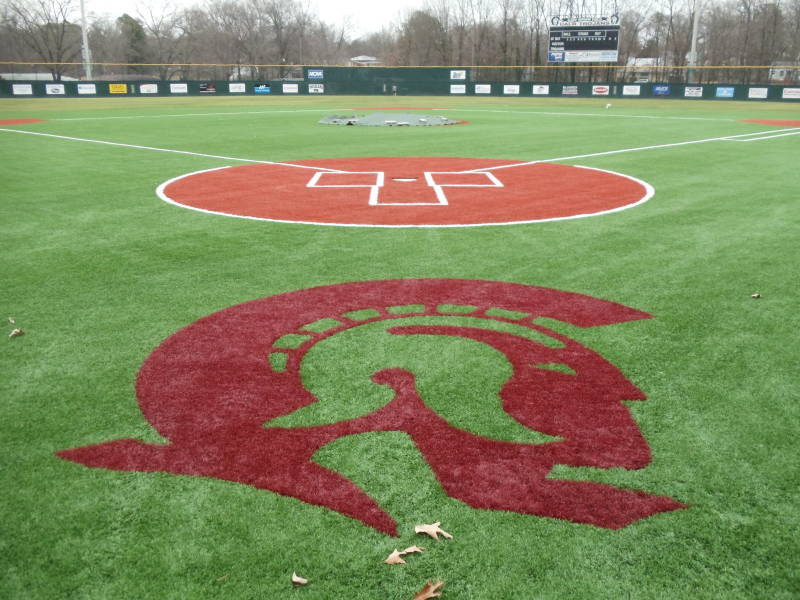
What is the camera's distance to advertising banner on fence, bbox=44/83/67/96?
40969 mm

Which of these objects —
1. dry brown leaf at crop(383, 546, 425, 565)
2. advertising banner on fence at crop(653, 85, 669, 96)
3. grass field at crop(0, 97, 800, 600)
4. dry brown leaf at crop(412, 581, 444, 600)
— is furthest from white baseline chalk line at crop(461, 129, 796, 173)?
advertising banner on fence at crop(653, 85, 669, 96)

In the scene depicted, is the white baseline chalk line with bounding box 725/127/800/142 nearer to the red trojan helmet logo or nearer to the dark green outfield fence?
the red trojan helmet logo

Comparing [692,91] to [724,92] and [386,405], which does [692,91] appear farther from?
[386,405]

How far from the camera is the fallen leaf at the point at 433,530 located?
9.55 ft

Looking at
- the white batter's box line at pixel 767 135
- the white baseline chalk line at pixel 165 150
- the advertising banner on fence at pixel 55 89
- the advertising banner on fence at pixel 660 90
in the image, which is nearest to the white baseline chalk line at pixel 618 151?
the white batter's box line at pixel 767 135

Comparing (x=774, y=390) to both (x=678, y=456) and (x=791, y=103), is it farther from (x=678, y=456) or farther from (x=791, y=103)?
(x=791, y=103)

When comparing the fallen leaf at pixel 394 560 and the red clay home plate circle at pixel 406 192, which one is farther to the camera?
the red clay home plate circle at pixel 406 192

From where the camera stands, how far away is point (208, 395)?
421cm

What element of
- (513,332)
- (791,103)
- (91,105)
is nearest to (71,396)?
(513,332)

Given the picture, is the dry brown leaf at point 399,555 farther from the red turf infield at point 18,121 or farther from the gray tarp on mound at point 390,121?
the red turf infield at point 18,121

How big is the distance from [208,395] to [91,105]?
38660mm

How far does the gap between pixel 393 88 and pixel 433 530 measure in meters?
50.0

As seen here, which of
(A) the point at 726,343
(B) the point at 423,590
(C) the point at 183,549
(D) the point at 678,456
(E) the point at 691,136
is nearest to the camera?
(B) the point at 423,590

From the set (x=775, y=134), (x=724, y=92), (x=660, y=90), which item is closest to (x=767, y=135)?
(x=775, y=134)
